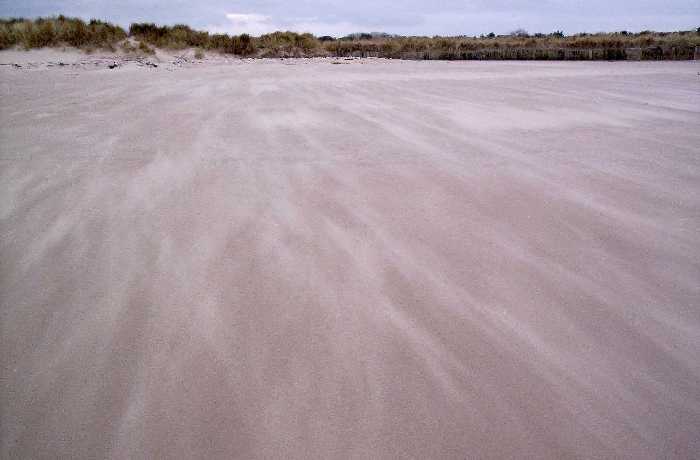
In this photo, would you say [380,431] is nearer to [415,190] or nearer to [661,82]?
[415,190]

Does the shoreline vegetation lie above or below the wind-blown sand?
above

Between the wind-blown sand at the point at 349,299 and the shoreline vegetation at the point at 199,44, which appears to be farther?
the shoreline vegetation at the point at 199,44

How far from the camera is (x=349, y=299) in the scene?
138cm

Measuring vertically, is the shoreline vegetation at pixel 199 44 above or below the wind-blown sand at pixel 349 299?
above

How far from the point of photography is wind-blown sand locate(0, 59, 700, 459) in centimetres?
99

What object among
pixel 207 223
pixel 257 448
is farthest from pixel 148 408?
pixel 207 223

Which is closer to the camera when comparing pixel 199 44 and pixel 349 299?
pixel 349 299

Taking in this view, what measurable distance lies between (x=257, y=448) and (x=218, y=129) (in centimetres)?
272

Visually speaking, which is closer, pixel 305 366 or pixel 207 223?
pixel 305 366

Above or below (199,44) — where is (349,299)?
below

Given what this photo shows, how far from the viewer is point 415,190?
2.13 m

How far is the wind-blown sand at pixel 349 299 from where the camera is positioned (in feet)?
3.23

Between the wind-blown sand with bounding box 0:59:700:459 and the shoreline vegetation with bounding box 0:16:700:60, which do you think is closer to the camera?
the wind-blown sand with bounding box 0:59:700:459

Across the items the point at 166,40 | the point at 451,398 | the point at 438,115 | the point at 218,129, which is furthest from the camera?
the point at 166,40
